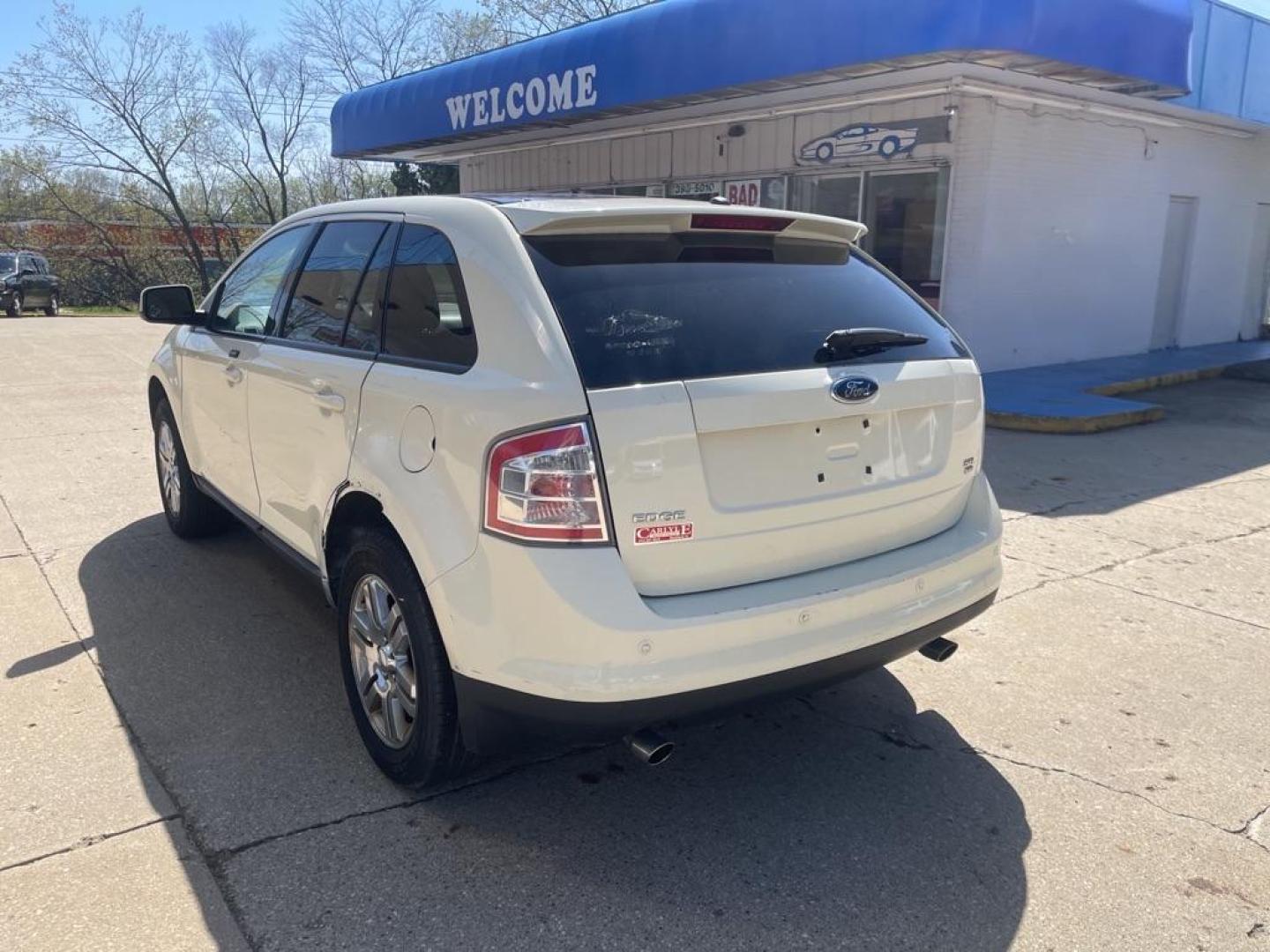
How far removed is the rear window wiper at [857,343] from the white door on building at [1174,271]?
13.6m

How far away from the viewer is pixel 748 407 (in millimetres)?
2760

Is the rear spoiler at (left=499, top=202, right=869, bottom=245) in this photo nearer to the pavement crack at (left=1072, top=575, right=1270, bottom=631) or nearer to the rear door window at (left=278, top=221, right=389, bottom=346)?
the rear door window at (left=278, top=221, right=389, bottom=346)

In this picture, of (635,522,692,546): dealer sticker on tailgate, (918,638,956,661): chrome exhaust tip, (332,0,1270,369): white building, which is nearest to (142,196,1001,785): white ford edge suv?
(635,522,692,546): dealer sticker on tailgate

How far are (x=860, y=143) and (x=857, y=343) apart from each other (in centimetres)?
1063

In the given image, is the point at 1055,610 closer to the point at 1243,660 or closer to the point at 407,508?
the point at 1243,660

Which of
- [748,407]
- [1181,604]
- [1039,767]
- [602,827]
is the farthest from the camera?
[1181,604]

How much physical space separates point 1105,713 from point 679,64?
967cm

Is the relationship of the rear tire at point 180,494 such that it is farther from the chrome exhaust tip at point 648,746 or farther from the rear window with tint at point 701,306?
the chrome exhaust tip at point 648,746

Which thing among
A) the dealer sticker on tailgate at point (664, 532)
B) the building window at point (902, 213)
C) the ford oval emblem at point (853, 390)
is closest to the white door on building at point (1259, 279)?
the building window at point (902, 213)

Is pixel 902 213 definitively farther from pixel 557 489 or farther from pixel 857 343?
pixel 557 489

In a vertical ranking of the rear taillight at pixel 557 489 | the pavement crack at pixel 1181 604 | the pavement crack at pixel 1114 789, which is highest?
the rear taillight at pixel 557 489

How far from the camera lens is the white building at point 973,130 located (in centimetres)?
1002

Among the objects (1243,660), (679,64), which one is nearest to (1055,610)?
(1243,660)

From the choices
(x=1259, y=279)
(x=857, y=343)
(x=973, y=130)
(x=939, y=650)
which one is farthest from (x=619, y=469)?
(x=1259, y=279)
